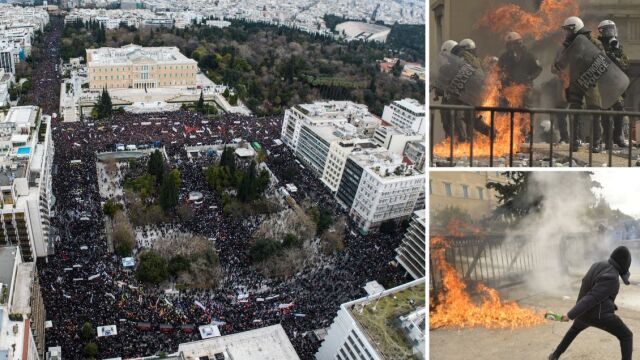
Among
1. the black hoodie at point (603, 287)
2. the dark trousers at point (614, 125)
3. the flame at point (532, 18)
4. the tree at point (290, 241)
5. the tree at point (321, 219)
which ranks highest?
the flame at point (532, 18)

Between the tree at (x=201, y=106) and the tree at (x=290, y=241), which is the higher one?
the tree at (x=201, y=106)

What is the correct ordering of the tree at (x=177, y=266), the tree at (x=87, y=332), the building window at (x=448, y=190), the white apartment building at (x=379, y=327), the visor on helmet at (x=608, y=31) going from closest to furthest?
the building window at (x=448, y=190), the visor on helmet at (x=608, y=31), the white apartment building at (x=379, y=327), the tree at (x=87, y=332), the tree at (x=177, y=266)

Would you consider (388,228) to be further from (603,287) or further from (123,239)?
(603,287)

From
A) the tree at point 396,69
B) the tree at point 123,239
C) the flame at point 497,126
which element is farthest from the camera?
the tree at point 396,69

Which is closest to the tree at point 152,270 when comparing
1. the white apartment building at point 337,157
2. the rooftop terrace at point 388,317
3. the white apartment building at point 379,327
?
the white apartment building at point 379,327

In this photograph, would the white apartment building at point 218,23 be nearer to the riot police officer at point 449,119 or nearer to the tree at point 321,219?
the tree at point 321,219

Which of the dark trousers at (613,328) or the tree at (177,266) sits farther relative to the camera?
the tree at (177,266)

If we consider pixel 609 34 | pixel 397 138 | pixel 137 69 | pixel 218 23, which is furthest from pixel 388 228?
pixel 218 23
